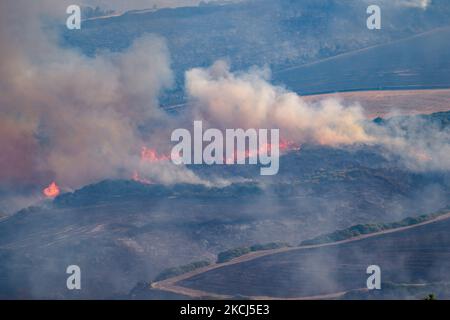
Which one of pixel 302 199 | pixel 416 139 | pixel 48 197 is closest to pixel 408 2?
pixel 416 139

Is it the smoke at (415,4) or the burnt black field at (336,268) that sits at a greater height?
the smoke at (415,4)

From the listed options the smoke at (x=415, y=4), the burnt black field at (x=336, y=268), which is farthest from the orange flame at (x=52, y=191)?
the smoke at (x=415, y=4)

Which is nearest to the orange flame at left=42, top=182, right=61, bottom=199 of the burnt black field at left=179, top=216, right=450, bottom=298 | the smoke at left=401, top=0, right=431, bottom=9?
the burnt black field at left=179, top=216, right=450, bottom=298

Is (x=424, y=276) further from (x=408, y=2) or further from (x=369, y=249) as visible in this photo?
(x=408, y=2)

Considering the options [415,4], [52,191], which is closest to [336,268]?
[52,191]

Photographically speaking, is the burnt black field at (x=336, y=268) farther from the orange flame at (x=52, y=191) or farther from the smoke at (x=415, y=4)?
the smoke at (x=415, y=4)

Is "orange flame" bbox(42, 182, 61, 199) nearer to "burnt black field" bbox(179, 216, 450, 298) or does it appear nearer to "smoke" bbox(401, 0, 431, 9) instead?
"burnt black field" bbox(179, 216, 450, 298)
